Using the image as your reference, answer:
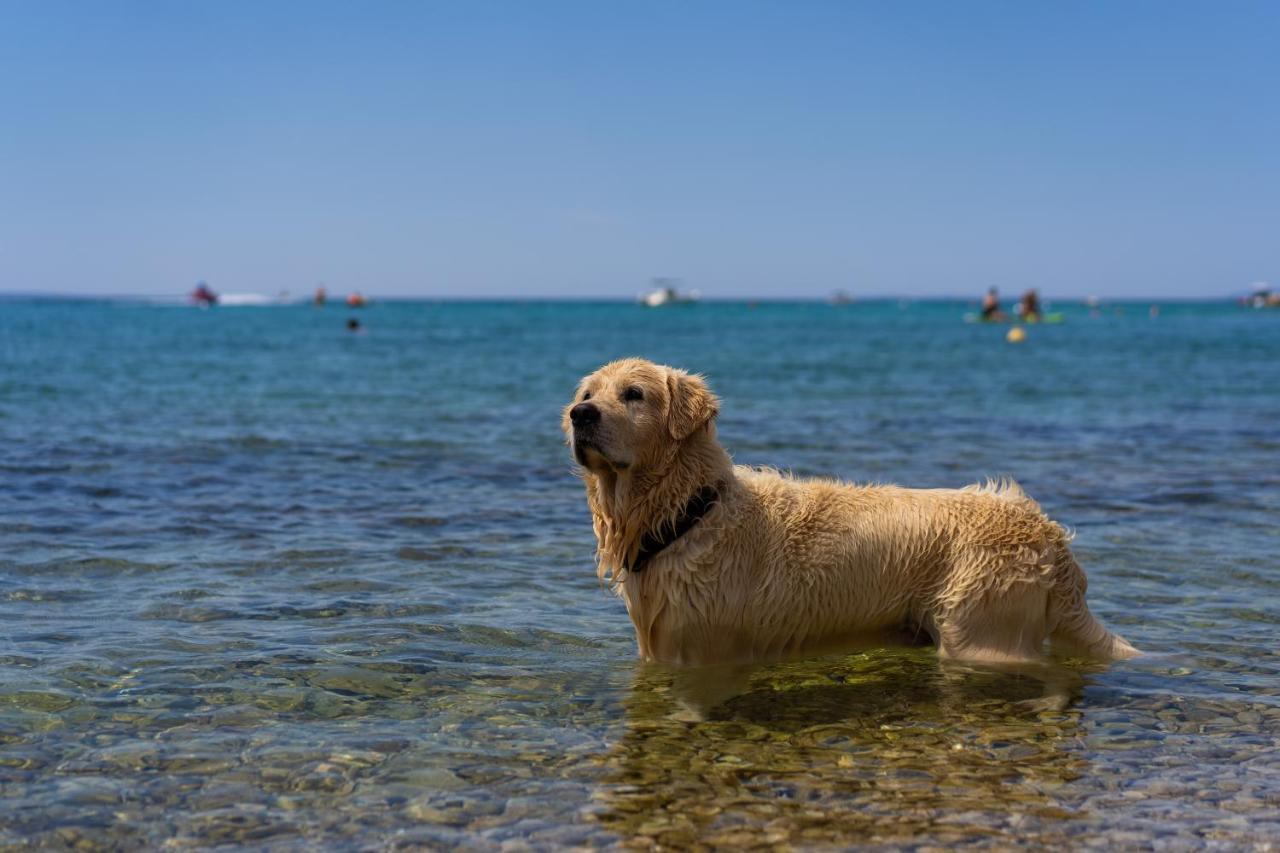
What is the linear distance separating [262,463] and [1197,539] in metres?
11.6

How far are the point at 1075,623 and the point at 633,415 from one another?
115 inches

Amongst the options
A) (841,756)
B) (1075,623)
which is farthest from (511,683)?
(1075,623)

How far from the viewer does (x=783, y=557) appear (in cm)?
697

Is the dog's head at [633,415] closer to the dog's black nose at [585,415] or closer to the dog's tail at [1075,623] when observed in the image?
the dog's black nose at [585,415]

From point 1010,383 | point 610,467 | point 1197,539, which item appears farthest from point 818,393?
point 610,467

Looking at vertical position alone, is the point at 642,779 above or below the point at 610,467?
below

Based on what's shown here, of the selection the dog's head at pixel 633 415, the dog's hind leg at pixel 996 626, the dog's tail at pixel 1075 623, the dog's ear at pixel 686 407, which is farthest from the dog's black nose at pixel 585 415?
the dog's tail at pixel 1075 623

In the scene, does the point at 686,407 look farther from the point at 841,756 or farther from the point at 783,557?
the point at 841,756

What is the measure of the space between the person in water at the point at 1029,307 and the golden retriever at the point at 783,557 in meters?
77.1

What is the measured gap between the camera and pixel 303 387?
1198 inches

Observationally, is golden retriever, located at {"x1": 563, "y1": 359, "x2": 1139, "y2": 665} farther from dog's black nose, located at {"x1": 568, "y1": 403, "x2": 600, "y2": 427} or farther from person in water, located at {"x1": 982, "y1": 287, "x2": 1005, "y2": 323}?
person in water, located at {"x1": 982, "y1": 287, "x2": 1005, "y2": 323}

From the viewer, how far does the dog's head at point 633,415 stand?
6.74m

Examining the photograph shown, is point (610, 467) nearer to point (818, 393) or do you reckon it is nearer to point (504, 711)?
point (504, 711)

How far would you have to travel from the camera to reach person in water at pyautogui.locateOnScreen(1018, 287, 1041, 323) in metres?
80.2
